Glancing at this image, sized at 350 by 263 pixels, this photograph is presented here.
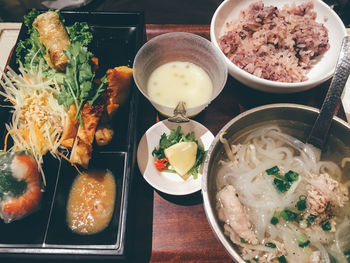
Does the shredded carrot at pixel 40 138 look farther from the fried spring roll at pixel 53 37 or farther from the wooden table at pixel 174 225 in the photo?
the wooden table at pixel 174 225

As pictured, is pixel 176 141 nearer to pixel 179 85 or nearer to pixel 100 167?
pixel 179 85

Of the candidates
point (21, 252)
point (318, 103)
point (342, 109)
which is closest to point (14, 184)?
point (21, 252)

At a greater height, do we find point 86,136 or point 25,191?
point 86,136

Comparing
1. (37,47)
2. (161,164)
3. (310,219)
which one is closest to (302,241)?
(310,219)

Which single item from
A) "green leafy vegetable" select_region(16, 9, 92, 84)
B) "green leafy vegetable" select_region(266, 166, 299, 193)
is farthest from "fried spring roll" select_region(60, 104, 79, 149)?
"green leafy vegetable" select_region(266, 166, 299, 193)

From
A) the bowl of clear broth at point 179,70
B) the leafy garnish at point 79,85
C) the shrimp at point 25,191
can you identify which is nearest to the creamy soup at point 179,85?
the bowl of clear broth at point 179,70

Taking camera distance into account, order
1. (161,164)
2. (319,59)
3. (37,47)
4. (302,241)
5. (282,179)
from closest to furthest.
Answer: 1. (302,241)
2. (282,179)
3. (161,164)
4. (319,59)
5. (37,47)

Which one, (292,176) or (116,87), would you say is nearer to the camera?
(292,176)
